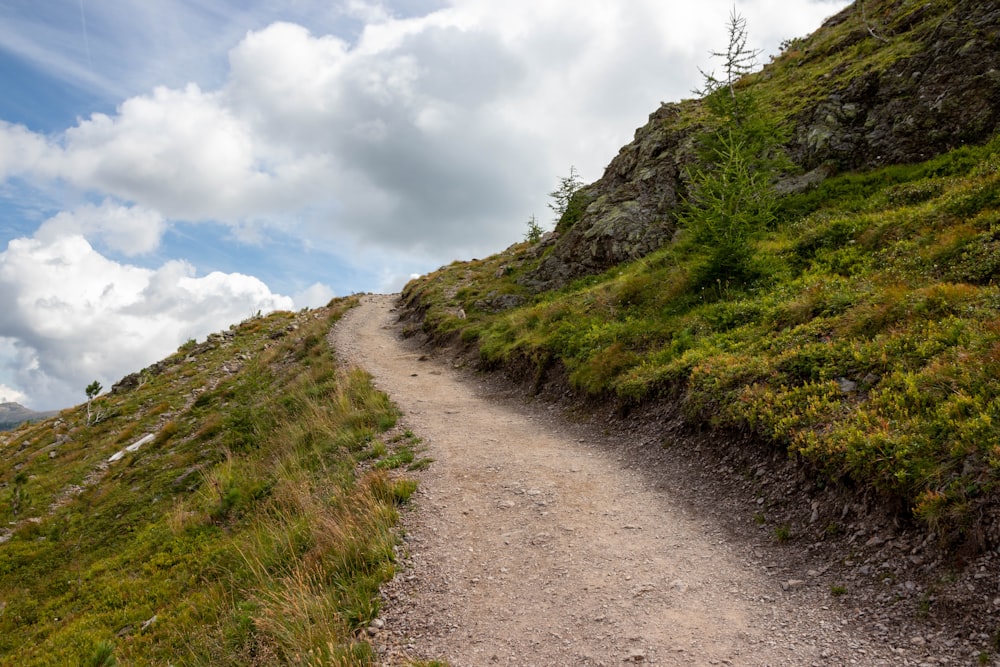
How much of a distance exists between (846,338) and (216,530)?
47.5 ft

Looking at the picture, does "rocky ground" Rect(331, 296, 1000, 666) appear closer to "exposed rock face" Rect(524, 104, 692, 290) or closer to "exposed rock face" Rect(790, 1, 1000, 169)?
"exposed rock face" Rect(524, 104, 692, 290)

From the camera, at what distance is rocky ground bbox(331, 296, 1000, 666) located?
16.0 ft

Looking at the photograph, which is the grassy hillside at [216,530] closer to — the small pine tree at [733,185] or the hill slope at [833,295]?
the hill slope at [833,295]

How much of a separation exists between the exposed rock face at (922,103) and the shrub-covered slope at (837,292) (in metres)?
0.07

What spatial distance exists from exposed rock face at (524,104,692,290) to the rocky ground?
16140mm

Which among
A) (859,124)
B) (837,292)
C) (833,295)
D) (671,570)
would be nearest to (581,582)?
(671,570)

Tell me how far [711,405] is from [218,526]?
1199 cm

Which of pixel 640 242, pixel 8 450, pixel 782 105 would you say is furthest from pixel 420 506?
pixel 8 450

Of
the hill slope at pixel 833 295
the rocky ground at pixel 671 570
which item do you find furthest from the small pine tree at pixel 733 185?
the rocky ground at pixel 671 570

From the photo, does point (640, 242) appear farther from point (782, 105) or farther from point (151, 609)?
point (151, 609)

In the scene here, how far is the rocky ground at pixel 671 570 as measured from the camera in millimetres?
4867

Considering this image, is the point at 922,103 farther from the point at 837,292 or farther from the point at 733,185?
the point at 837,292

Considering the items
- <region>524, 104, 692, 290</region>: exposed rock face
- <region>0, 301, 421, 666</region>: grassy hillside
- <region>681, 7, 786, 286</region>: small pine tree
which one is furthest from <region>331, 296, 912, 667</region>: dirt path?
<region>524, 104, 692, 290</region>: exposed rock face

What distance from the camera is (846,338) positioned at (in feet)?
30.1
